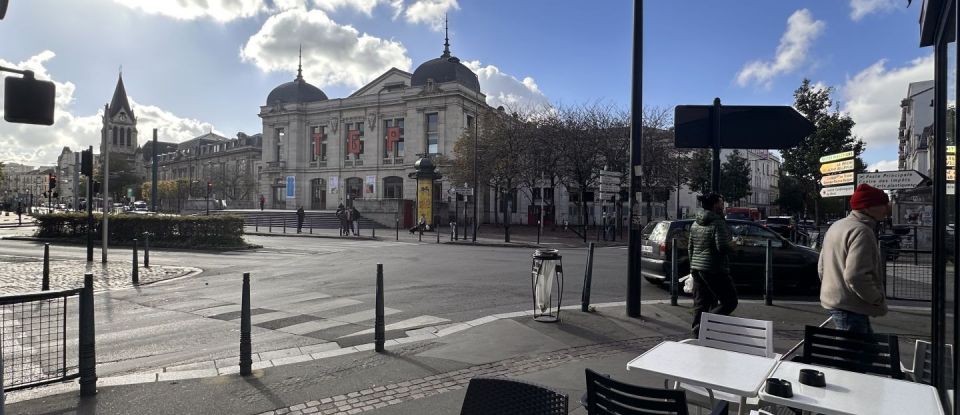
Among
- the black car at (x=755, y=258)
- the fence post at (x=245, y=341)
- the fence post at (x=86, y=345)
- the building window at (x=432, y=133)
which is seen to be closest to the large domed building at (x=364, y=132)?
the building window at (x=432, y=133)

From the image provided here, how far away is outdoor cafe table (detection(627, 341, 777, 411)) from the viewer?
113 inches

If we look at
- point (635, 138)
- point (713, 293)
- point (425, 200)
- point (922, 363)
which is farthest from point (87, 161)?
point (425, 200)

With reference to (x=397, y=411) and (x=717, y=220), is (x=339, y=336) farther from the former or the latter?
(x=717, y=220)

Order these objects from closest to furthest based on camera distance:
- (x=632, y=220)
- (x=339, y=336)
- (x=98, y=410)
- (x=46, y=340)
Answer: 1. (x=98, y=410)
2. (x=46, y=340)
3. (x=339, y=336)
4. (x=632, y=220)

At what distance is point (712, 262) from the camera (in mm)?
6055

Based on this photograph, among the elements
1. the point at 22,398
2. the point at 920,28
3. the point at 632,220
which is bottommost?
the point at 22,398

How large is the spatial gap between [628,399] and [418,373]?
3235mm

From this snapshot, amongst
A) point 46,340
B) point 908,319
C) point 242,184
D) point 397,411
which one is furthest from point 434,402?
point 242,184

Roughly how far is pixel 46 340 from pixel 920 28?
351 inches

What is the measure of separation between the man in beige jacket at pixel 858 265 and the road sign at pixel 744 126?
2932 millimetres

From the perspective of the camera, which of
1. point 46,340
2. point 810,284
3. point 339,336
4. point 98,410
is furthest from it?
point 810,284

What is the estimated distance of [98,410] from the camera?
4.30m

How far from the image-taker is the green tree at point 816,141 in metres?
25.2

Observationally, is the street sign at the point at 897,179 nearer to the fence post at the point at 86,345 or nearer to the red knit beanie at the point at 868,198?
the red knit beanie at the point at 868,198
